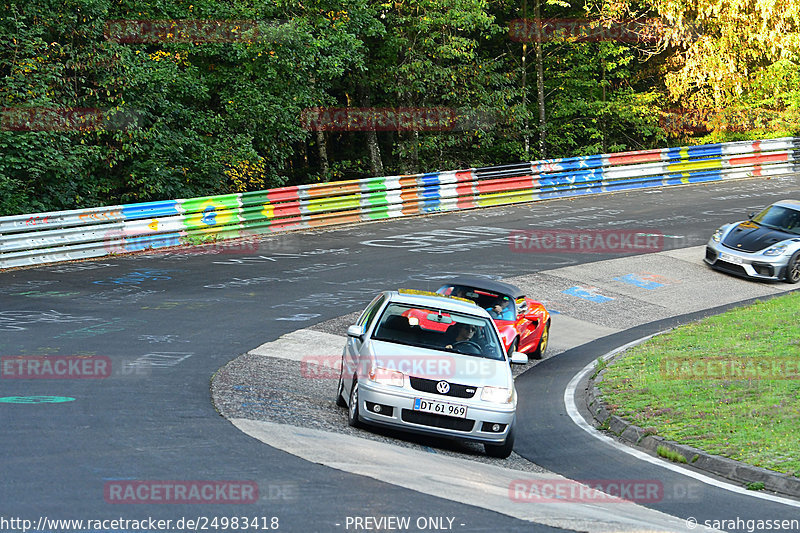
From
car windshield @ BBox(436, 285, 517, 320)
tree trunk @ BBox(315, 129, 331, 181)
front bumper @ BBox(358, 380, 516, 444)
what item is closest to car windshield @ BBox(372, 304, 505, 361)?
front bumper @ BBox(358, 380, 516, 444)

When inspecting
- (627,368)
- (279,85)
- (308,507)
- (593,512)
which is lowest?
(627,368)

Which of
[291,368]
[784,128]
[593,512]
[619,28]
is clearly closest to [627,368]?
[291,368]

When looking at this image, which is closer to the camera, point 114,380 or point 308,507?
point 308,507

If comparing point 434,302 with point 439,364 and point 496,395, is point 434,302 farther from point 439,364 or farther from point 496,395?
point 496,395

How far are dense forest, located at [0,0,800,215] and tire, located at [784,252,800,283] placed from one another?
13798 mm

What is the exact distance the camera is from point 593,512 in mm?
7617

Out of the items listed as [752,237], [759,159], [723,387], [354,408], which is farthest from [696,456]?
[759,159]

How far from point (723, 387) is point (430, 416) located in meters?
4.71

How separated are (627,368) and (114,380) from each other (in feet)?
24.2

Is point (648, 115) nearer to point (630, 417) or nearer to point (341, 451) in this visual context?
point (630, 417)

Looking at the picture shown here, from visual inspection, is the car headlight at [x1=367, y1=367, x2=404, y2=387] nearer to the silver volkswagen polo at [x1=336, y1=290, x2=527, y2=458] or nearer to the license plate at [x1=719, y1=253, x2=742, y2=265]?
the silver volkswagen polo at [x1=336, y1=290, x2=527, y2=458]

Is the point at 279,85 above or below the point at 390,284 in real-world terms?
→ above

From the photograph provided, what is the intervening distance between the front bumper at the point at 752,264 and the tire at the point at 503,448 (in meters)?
13.8

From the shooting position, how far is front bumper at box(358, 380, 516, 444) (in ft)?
31.4
